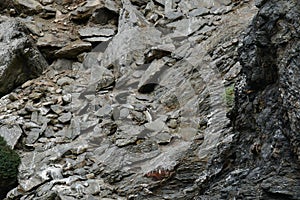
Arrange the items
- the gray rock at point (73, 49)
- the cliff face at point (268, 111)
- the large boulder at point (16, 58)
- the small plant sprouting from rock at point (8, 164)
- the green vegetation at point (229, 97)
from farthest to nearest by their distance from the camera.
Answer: the gray rock at point (73, 49) → the large boulder at point (16, 58) → the small plant sprouting from rock at point (8, 164) → the green vegetation at point (229, 97) → the cliff face at point (268, 111)

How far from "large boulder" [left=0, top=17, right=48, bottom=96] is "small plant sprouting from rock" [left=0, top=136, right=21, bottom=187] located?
289 cm

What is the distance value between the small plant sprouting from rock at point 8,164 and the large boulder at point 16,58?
289cm

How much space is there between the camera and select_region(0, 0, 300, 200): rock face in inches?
207

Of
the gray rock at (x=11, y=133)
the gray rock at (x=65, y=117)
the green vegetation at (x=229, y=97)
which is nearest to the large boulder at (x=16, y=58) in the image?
the gray rock at (x=11, y=133)

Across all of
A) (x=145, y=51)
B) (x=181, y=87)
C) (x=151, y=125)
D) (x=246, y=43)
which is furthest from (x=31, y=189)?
(x=246, y=43)

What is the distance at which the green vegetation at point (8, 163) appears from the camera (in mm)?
9930

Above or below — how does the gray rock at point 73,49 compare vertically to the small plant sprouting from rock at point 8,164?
above

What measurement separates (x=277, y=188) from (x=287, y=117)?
80cm

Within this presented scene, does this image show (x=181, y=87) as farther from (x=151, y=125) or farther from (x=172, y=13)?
(x=172, y=13)

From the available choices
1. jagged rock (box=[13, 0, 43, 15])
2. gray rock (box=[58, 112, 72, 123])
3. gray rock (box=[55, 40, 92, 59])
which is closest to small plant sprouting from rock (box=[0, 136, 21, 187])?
gray rock (box=[58, 112, 72, 123])

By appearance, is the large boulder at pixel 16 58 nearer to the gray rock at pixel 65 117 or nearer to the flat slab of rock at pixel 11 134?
the flat slab of rock at pixel 11 134

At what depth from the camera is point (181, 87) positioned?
10586 millimetres

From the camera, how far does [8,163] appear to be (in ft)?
33.4

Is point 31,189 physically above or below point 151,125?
below
